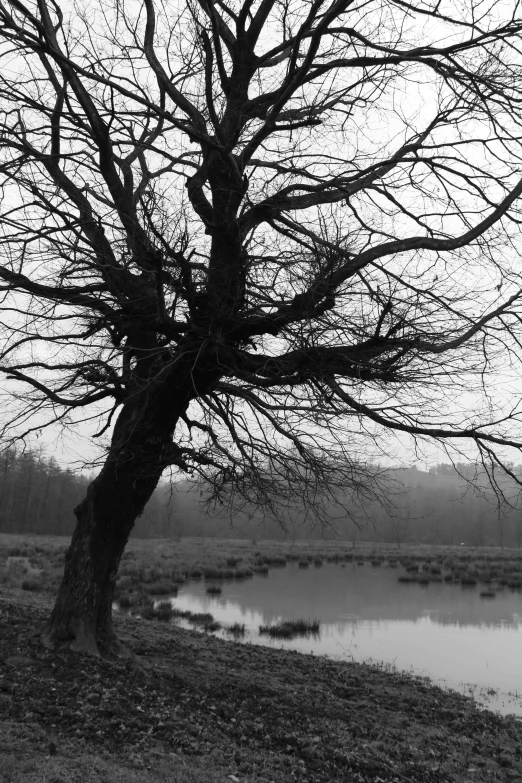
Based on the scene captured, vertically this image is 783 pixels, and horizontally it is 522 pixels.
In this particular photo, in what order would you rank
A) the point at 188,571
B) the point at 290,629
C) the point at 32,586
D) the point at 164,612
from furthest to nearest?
the point at 188,571, the point at 32,586, the point at 164,612, the point at 290,629

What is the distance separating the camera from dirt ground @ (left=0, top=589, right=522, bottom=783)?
4046 millimetres

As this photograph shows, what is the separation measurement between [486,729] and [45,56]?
342 inches

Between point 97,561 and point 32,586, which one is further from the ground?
point 97,561

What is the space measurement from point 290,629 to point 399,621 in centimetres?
410

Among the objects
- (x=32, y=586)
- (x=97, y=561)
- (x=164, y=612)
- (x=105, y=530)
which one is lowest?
(x=164, y=612)

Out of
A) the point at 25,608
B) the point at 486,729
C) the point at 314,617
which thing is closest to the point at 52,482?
the point at 314,617

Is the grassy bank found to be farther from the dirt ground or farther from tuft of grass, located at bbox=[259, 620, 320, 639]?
the dirt ground

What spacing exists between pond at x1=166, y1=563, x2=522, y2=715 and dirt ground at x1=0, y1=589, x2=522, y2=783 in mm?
2898

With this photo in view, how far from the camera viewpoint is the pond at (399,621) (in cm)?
1145

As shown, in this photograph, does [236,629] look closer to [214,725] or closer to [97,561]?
[97,561]

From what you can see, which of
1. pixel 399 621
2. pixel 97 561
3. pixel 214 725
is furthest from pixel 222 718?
pixel 399 621

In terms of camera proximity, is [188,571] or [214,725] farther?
[188,571]

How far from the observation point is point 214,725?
16.7 feet

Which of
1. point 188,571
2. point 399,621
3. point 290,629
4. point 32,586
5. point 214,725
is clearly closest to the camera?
point 214,725
